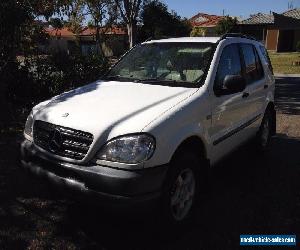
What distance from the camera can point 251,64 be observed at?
20.3 feet

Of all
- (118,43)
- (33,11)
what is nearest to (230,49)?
(33,11)

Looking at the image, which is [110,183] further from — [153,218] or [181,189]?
[181,189]

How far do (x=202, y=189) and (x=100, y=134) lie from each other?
1.53 meters

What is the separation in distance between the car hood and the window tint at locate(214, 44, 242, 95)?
0.45 metres

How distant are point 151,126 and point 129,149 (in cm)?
29

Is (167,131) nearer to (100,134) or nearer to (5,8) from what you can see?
(100,134)

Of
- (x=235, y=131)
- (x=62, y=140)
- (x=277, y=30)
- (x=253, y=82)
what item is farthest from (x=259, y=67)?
(x=277, y=30)

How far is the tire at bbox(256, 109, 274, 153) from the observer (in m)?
6.82

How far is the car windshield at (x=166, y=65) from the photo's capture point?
Answer: 4926mm

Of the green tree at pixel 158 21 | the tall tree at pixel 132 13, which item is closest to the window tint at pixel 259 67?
the tall tree at pixel 132 13

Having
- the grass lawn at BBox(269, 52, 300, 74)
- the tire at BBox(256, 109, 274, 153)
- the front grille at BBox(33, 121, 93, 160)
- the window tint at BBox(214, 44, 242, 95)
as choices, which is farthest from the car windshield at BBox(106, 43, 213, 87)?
the grass lawn at BBox(269, 52, 300, 74)

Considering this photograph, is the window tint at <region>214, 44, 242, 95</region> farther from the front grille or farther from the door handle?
the front grille

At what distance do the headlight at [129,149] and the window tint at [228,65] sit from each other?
57.3 inches

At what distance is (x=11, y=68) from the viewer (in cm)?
842
